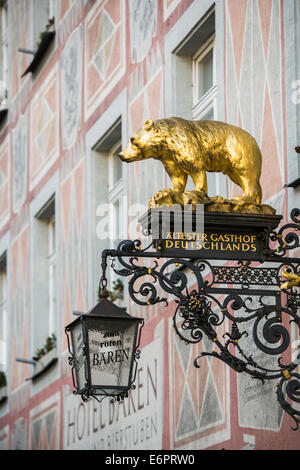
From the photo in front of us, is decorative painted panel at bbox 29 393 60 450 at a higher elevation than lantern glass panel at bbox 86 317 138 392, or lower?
lower

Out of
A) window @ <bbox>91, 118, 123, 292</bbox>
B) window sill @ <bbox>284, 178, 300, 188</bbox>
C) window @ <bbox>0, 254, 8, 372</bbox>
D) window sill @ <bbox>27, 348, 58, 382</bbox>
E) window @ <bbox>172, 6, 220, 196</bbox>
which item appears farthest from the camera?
window @ <bbox>0, 254, 8, 372</bbox>

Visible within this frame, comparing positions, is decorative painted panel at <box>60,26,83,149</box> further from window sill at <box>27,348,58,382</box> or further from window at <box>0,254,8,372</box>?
window at <box>0,254,8,372</box>

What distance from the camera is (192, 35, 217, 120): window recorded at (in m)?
11.2

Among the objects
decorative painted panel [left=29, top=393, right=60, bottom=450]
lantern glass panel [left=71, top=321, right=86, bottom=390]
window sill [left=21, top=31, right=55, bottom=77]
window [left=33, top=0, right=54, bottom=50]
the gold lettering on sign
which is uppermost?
window [left=33, top=0, right=54, bottom=50]

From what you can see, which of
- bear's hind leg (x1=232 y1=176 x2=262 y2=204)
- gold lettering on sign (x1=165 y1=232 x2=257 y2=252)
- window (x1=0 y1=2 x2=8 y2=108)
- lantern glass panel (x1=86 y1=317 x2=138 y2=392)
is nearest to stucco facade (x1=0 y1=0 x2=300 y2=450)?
window (x1=0 y1=2 x2=8 y2=108)

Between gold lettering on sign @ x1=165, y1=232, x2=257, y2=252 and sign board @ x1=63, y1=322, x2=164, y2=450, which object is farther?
sign board @ x1=63, y1=322, x2=164, y2=450

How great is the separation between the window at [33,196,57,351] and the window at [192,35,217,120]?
464cm

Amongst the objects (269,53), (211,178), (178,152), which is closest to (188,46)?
(211,178)

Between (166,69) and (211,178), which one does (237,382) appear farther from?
(166,69)

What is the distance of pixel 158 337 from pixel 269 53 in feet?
10.6

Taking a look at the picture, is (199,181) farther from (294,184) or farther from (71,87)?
(71,87)

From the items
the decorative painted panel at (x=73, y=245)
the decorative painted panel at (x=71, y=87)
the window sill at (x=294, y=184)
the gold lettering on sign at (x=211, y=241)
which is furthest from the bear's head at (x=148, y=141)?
the decorative painted panel at (x=71, y=87)

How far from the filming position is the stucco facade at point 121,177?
9.41 meters

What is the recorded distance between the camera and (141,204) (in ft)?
40.5
